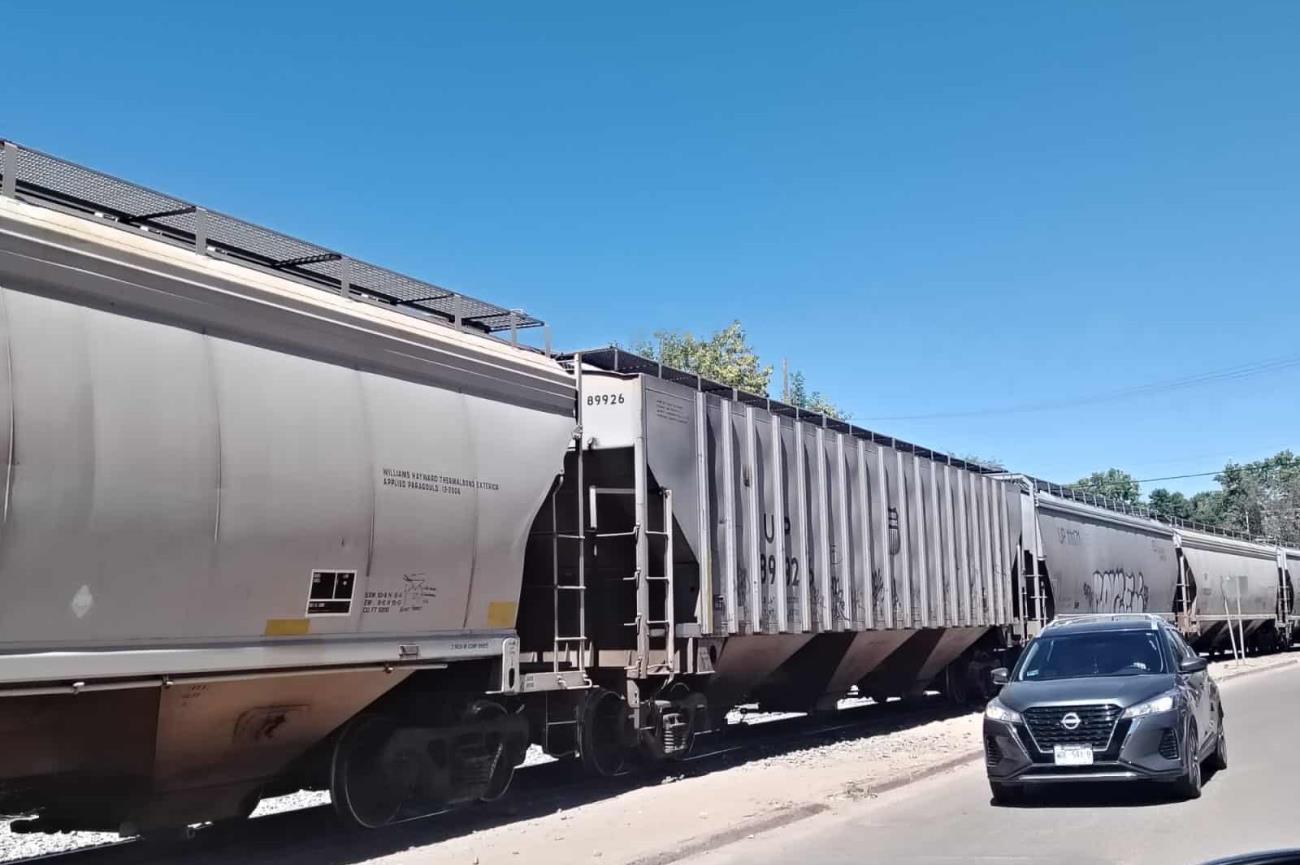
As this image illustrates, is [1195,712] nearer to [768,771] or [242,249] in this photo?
[768,771]

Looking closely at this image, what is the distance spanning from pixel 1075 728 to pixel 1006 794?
1.05 m

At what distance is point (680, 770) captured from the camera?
12.3 m

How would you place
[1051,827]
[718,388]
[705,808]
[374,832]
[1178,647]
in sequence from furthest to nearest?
1. [718,388]
2. [1178,647]
3. [705,808]
4. [374,832]
5. [1051,827]

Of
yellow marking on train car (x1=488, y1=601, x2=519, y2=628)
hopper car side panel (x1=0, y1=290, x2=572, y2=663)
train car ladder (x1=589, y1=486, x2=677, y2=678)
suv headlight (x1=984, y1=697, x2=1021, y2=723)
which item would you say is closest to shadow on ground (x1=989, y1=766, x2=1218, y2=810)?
suv headlight (x1=984, y1=697, x2=1021, y2=723)

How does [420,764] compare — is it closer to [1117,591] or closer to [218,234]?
[218,234]

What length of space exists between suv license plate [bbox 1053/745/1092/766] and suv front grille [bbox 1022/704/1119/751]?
0.04 m

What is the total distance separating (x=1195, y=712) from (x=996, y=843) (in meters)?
2.87

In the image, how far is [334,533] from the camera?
24.9 ft

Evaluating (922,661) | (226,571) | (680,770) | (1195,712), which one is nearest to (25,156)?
(226,571)

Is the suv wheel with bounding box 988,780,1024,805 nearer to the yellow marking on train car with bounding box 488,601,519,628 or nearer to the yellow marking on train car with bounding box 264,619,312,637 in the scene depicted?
the yellow marking on train car with bounding box 488,601,519,628

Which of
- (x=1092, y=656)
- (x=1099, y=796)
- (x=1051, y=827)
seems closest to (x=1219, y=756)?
(x=1092, y=656)

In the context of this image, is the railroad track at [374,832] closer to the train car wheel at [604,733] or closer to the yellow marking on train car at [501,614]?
the train car wheel at [604,733]

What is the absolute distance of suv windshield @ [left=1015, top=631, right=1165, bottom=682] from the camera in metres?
10.2

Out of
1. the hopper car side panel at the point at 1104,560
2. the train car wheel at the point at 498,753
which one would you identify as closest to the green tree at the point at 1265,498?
the hopper car side panel at the point at 1104,560
